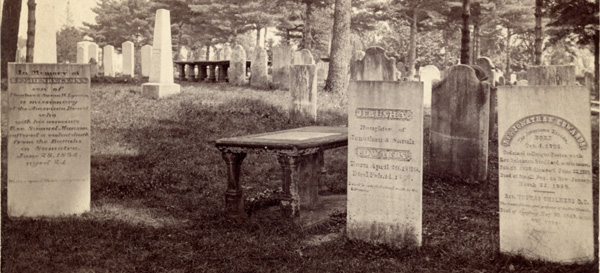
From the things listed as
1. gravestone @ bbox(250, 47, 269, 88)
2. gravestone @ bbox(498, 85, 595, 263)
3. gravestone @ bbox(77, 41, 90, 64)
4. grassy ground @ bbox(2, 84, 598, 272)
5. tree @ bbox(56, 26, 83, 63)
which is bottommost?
grassy ground @ bbox(2, 84, 598, 272)

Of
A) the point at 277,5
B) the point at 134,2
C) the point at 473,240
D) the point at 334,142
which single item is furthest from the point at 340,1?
the point at 134,2

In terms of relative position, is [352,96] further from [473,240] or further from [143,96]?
[143,96]

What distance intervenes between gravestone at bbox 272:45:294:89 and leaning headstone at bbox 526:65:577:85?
11.1m

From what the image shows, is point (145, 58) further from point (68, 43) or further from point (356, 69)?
point (68, 43)

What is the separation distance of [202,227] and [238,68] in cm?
1342

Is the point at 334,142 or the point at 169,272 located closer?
the point at 169,272

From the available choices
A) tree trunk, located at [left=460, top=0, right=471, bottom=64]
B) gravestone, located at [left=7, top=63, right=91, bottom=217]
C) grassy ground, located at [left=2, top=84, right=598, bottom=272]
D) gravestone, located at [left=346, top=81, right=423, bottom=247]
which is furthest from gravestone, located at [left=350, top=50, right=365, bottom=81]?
tree trunk, located at [left=460, top=0, right=471, bottom=64]

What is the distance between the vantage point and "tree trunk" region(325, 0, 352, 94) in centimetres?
1647

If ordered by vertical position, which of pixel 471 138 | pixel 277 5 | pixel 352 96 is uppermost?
pixel 277 5

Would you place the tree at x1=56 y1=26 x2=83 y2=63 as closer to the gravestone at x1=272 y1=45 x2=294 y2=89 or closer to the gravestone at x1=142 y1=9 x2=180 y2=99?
the gravestone at x1=272 y1=45 x2=294 y2=89

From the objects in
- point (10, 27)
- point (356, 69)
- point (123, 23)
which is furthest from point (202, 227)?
point (123, 23)

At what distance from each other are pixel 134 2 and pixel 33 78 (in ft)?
123

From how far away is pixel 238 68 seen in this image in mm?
19047

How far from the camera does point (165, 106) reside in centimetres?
1255
